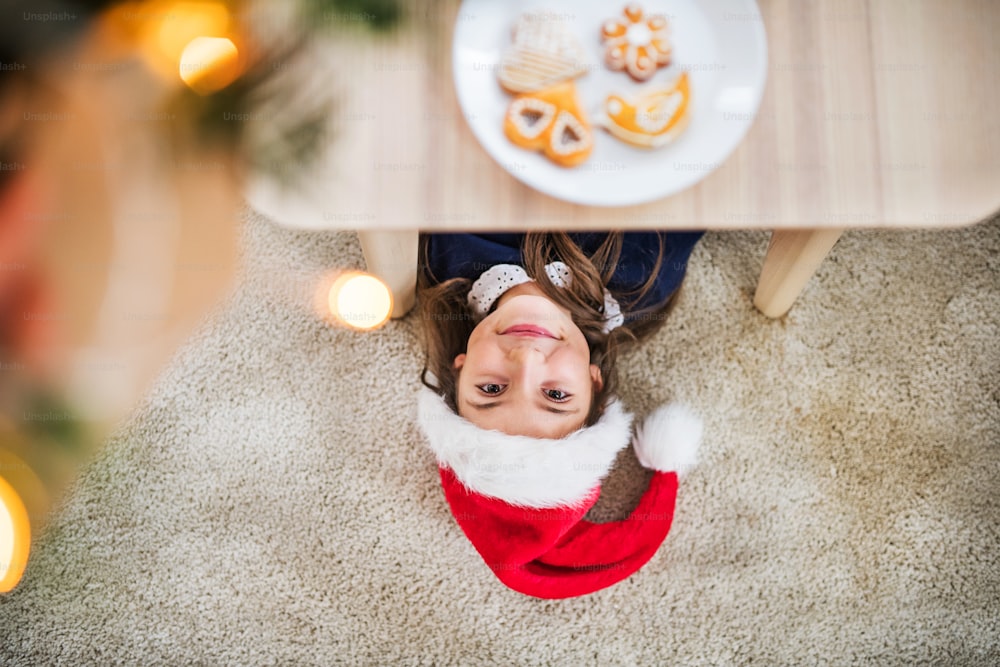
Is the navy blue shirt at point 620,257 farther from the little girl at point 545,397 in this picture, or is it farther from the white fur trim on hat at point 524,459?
the white fur trim on hat at point 524,459

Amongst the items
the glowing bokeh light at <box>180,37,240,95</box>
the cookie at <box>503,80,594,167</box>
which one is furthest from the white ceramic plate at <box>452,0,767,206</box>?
the glowing bokeh light at <box>180,37,240,95</box>

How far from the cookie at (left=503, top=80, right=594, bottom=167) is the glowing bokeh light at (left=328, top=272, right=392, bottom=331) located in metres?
0.51

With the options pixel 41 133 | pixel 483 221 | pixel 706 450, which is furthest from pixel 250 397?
pixel 41 133

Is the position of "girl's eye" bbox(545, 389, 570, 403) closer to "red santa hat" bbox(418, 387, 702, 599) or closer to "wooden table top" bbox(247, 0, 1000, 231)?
"red santa hat" bbox(418, 387, 702, 599)

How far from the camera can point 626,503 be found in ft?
3.51

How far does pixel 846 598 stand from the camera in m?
1.04

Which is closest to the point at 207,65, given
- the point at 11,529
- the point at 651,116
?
the point at 11,529

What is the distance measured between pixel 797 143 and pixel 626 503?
2.05 feet

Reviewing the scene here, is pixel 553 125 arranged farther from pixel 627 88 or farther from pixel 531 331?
pixel 531 331

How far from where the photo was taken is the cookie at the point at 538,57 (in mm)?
638

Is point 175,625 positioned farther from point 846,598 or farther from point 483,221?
point 846,598

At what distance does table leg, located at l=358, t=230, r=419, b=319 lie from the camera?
812mm

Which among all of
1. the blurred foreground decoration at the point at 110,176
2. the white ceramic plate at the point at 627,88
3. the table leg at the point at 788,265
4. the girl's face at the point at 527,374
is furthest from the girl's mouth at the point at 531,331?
the blurred foreground decoration at the point at 110,176

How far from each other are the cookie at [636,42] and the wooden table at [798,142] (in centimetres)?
11
